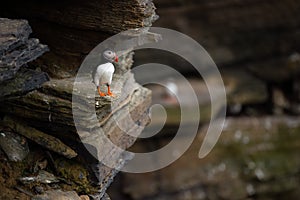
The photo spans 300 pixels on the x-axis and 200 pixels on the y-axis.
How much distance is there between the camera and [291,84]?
11.9m

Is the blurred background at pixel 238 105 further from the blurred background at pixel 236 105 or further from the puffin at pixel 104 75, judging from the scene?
the puffin at pixel 104 75

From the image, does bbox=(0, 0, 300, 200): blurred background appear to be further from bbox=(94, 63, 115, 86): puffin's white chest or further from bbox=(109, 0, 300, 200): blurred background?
bbox=(94, 63, 115, 86): puffin's white chest

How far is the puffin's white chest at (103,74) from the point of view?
420 centimetres

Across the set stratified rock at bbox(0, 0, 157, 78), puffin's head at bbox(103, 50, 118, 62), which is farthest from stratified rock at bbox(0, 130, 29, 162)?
puffin's head at bbox(103, 50, 118, 62)

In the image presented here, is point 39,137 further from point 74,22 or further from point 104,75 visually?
point 74,22

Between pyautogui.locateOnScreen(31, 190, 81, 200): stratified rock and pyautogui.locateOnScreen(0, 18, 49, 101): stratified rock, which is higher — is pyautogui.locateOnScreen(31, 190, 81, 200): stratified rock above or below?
below

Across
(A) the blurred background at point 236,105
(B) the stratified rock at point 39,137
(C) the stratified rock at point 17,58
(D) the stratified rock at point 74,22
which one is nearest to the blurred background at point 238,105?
(A) the blurred background at point 236,105

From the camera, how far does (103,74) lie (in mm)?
4207

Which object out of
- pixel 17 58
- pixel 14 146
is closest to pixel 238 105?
pixel 14 146

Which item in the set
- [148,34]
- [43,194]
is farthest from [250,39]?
[43,194]

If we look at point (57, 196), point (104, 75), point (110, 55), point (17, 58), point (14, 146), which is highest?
point (17, 58)

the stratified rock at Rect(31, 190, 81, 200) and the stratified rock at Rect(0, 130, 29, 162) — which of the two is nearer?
the stratified rock at Rect(31, 190, 81, 200)

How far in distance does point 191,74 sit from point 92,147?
23.7 ft

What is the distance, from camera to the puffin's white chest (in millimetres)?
4200
